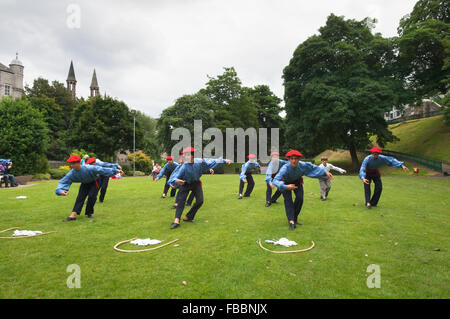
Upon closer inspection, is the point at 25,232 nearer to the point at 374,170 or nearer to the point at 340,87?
the point at 374,170

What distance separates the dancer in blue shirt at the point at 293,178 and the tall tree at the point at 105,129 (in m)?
42.5

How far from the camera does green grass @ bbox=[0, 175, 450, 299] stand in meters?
3.80

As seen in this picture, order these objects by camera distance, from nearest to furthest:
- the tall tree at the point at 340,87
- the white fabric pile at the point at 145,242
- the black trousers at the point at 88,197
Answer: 1. the white fabric pile at the point at 145,242
2. the black trousers at the point at 88,197
3. the tall tree at the point at 340,87

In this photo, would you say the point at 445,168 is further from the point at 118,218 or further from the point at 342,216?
the point at 118,218

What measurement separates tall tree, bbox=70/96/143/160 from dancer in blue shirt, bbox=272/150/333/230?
1672 inches

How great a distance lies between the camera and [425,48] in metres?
31.8

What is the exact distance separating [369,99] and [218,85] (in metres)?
29.3

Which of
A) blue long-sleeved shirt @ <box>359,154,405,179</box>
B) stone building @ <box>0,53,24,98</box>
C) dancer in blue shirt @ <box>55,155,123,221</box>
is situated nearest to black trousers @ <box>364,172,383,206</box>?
blue long-sleeved shirt @ <box>359,154,405,179</box>

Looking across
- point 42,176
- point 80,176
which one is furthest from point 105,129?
point 80,176

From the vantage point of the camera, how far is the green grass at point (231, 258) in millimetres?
3803

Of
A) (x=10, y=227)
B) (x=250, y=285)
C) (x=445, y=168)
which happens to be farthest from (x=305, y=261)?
(x=445, y=168)

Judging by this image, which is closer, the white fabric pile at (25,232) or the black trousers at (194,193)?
the white fabric pile at (25,232)

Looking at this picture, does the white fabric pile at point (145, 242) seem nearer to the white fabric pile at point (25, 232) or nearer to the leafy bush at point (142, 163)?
the white fabric pile at point (25, 232)

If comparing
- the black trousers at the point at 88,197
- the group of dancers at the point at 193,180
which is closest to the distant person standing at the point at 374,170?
the group of dancers at the point at 193,180
